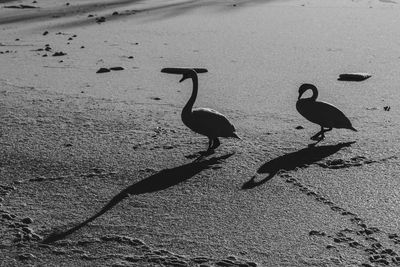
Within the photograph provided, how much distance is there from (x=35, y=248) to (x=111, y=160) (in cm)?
110

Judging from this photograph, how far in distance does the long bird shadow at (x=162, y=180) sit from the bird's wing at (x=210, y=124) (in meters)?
0.13

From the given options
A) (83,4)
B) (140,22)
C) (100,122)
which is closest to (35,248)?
(100,122)

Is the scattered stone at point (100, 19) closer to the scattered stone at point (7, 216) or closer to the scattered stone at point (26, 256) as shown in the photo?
the scattered stone at point (7, 216)

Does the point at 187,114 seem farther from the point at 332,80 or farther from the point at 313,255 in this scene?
the point at 332,80

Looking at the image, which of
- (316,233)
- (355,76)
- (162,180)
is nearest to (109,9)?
(355,76)

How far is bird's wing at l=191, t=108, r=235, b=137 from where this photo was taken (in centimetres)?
387

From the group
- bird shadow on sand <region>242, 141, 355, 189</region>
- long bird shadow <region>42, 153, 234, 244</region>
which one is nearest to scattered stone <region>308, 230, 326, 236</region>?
bird shadow on sand <region>242, 141, 355, 189</region>

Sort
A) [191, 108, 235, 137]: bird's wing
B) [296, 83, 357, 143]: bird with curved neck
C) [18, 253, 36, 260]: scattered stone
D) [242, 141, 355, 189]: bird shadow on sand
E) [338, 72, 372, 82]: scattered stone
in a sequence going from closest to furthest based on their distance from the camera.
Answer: [18, 253, 36, 260]: scattered stone
[242, 141, 355, 189]: bird shadow on sand
[191, 108, 235, 137]: bird's wing
[296, 83, 357, 143]: bird with curved neck
[338, 72, 372, 82]: scattered stone

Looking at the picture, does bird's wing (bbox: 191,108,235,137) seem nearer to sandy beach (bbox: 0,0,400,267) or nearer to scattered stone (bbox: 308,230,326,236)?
sandy beach (bbox: 0,0,400,267)

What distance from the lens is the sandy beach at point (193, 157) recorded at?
110 inches

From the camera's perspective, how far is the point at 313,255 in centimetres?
269

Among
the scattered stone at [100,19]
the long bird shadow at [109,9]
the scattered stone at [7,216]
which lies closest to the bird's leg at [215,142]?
the scattered stone at [7,216]

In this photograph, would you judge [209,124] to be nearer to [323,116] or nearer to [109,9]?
[323,116]

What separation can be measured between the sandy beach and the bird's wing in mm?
120
